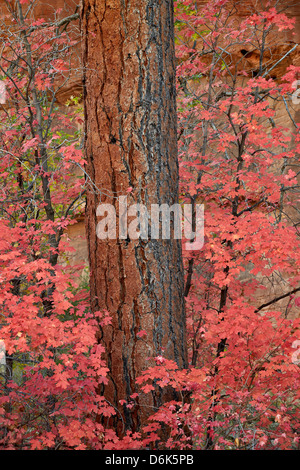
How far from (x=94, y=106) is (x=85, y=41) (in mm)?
629

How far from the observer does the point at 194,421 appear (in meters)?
3.06

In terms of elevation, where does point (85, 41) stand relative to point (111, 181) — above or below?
above

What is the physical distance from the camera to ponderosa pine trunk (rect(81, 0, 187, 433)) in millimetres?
3492

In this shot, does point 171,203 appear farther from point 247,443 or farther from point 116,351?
point 247,443

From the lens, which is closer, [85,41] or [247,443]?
[247,443]

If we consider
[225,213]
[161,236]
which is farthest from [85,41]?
[225,213]

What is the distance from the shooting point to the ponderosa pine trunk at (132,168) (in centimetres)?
349

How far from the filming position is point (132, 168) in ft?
11.5
